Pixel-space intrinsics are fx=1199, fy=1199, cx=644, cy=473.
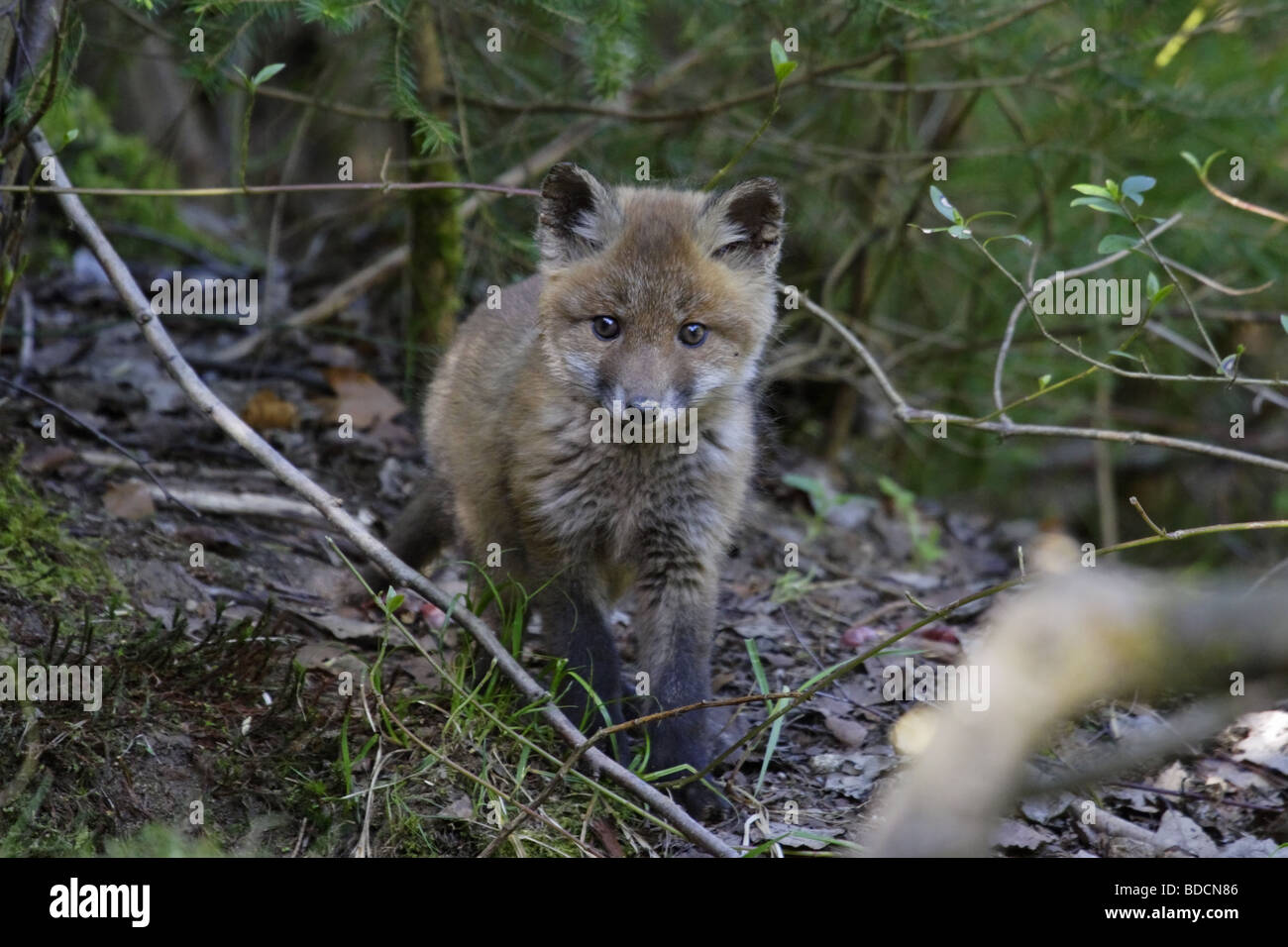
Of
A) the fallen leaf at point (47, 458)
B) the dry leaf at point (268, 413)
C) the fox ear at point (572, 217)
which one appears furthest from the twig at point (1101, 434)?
the fallen leaf at point (47, 458)

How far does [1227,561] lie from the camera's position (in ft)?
32.4

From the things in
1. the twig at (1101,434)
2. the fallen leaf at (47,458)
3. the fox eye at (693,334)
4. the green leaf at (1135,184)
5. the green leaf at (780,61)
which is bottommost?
the twig at (1101,434)

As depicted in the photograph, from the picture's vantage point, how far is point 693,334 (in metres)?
4.40

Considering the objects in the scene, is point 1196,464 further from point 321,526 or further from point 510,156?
point 321,526

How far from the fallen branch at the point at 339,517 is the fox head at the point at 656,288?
933 mm

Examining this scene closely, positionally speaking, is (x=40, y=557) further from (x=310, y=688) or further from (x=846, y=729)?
(x=846, y=729)

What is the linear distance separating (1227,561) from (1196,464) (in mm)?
1716

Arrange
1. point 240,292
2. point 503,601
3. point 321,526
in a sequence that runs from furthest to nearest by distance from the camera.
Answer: point 240,292
point 321,526
point 503,601

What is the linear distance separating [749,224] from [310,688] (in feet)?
7.98

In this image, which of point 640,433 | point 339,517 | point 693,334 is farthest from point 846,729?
point 339,517

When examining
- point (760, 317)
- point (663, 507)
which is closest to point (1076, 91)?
point (760, 317)

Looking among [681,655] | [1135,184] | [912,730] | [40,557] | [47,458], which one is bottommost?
[912,730]

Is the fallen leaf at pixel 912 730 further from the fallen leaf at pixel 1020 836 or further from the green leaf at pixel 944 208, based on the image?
the green leaf at pixel 944 208

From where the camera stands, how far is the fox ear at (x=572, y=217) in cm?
454
